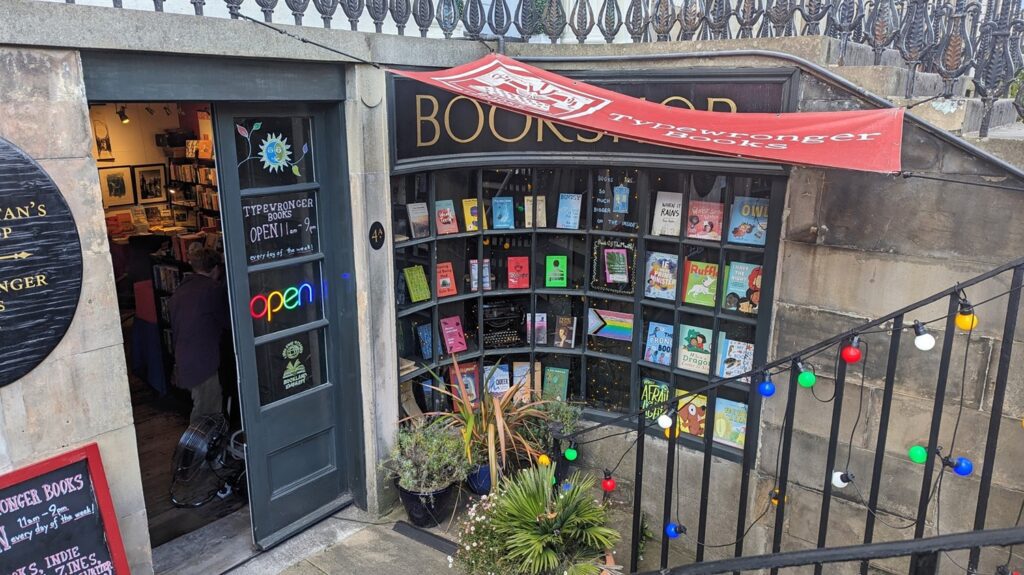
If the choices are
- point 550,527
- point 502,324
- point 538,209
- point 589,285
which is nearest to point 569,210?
point 538,209

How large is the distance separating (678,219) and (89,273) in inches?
153

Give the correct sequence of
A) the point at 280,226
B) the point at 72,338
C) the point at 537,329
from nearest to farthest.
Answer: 1. the point at 72,338
2. the point at 280,226
3. the point at 537,329

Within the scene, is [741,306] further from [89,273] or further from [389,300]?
[89,273]

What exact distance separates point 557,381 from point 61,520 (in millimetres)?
3786

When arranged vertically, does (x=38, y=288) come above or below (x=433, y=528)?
above

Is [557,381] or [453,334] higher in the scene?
[453,334]

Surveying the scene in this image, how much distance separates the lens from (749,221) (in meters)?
5.01

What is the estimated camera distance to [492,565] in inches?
164

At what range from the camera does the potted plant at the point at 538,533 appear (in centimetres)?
405

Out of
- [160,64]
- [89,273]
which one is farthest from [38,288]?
[160,64]

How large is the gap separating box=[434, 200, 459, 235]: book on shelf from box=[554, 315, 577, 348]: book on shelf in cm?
121

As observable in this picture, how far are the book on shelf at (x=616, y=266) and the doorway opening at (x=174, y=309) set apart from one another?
2929 millimetres

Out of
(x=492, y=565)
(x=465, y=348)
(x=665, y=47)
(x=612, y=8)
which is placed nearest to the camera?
(x=492, y=565)

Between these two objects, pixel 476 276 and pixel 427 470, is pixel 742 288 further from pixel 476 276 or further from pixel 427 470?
pixel 427 470
